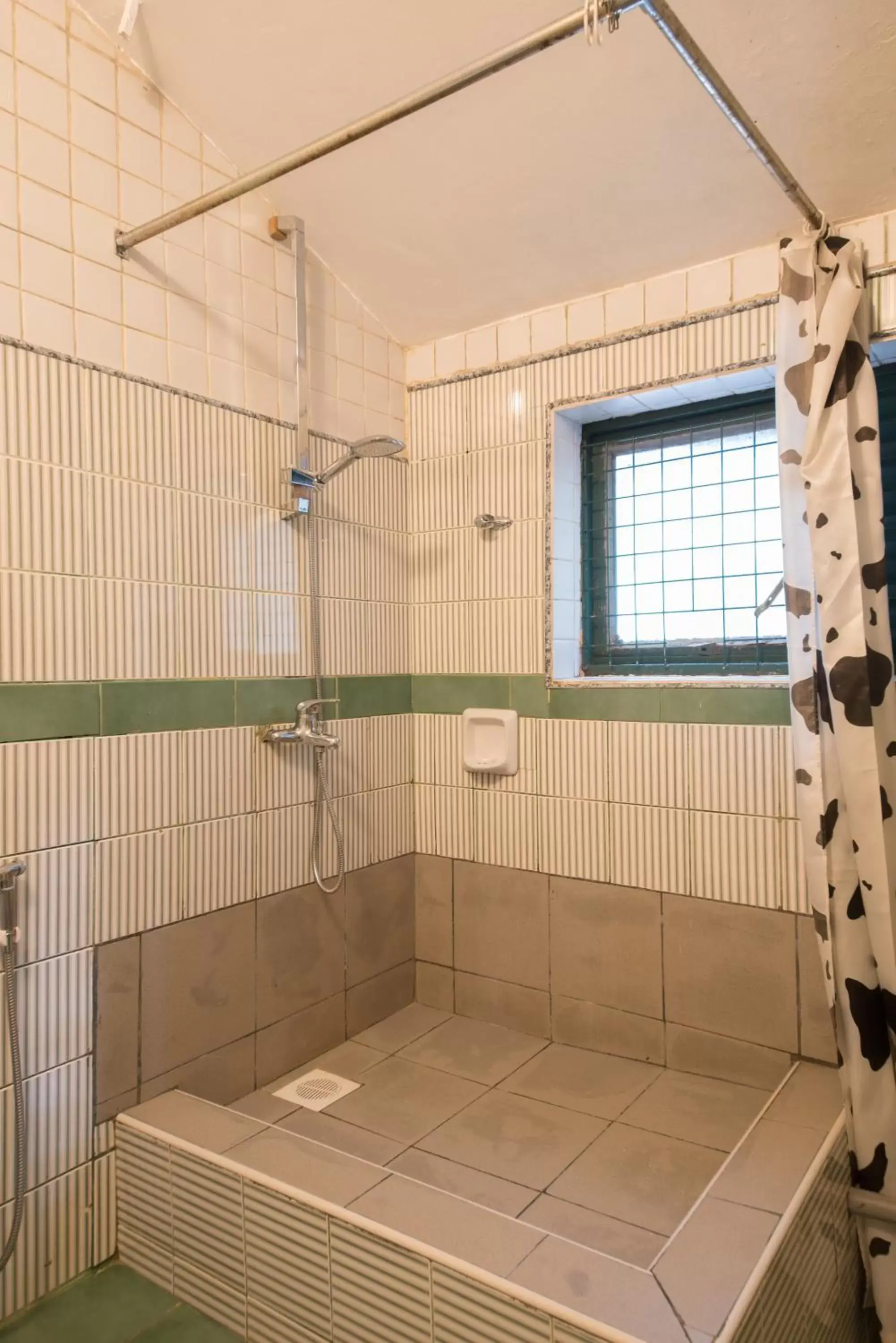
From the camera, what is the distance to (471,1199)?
1615 millimetres

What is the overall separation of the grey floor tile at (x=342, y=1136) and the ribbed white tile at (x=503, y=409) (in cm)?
175

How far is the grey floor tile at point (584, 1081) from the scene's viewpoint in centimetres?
198

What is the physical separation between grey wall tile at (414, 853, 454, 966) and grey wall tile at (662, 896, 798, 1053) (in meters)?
0.66

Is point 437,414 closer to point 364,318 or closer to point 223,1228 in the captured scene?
point 364,318

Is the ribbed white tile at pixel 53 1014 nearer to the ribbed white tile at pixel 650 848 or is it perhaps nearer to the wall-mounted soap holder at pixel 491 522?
the ribbed white tile at pixel 650 848

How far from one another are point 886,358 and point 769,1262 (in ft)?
5.90

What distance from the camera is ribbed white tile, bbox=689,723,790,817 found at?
1.99m

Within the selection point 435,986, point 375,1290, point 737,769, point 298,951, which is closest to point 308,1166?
point 375,1290

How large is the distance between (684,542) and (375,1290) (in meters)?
1.79

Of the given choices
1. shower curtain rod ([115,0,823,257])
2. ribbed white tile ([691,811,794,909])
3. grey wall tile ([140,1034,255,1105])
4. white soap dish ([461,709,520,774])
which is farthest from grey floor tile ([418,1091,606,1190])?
shower curtain rod ([115,0,823,257])

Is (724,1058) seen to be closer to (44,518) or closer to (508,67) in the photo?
(44,518)

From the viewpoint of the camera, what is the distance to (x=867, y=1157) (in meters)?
1.65

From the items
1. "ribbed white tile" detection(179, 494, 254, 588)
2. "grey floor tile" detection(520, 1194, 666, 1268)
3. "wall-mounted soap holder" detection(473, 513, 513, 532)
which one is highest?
"wall-mounted soap holder" detection(473, 513, 513, 532)

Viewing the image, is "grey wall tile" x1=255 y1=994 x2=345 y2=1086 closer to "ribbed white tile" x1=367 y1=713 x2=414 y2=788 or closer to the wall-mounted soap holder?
"ribbed white tile" x1=367 y1=713 x2=414 y2=788
